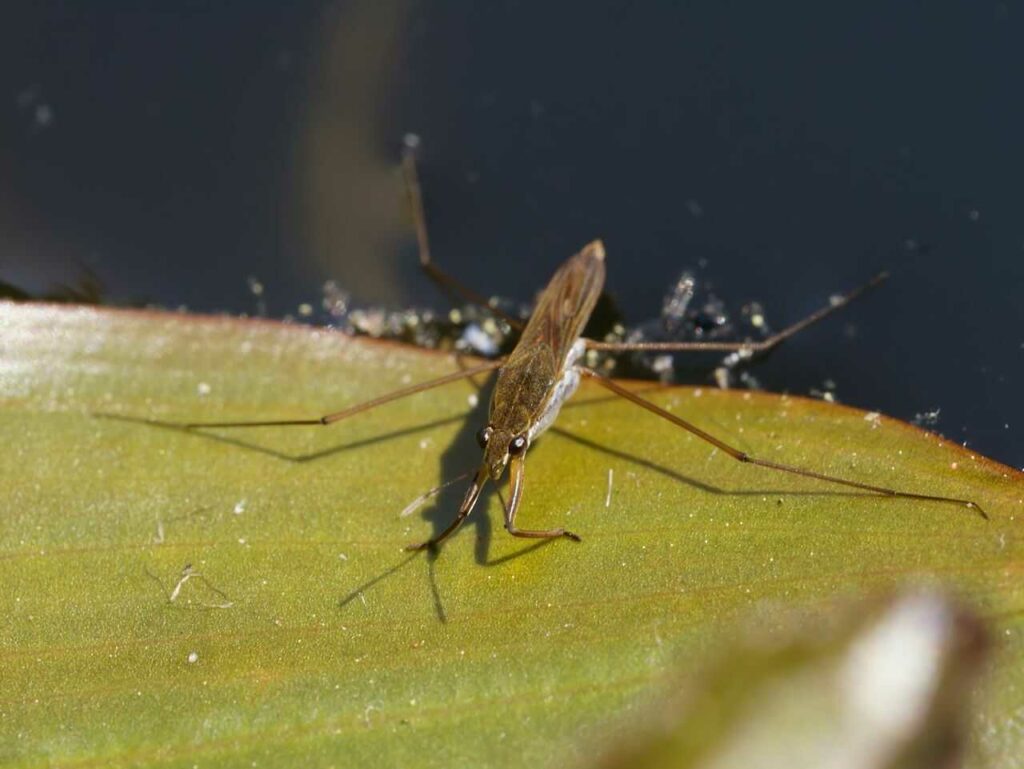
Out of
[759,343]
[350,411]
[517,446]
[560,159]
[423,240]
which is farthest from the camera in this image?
[423,240]

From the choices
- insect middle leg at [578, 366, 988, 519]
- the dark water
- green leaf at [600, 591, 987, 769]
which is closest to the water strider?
insect middle leg at [578, 366, 988, 519]

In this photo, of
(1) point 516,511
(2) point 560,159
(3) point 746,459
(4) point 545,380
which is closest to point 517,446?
(1) point 516,511

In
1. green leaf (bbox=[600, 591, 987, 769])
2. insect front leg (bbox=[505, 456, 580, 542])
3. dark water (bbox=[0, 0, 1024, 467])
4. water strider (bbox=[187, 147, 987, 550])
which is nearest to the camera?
green leaf (bbox=[600, 591, 987, 769])

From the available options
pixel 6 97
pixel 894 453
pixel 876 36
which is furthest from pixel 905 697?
pixel 6 97

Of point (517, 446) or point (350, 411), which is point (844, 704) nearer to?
point (517, 446)

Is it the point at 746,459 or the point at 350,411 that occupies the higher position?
the point at 746,459

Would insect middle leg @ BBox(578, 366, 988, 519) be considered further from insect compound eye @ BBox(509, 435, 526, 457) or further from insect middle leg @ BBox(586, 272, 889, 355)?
insect compound eye @ BBox(509, 435, 526, 457)
